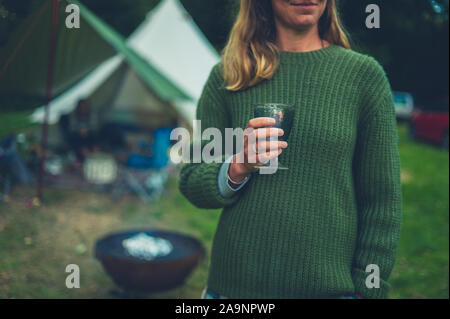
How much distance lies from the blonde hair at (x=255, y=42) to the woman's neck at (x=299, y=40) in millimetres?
48

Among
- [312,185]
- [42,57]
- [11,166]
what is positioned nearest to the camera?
[312,185]

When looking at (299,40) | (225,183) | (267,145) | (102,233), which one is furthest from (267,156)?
(102,233)

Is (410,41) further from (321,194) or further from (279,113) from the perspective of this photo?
(279,113)

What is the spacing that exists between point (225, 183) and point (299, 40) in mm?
583

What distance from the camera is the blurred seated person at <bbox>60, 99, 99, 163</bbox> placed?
836 centimetres

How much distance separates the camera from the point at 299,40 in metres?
1.52

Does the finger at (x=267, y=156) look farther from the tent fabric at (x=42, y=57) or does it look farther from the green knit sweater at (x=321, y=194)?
the tent fabric at (x=42, y=57)

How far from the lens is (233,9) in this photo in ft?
6.02

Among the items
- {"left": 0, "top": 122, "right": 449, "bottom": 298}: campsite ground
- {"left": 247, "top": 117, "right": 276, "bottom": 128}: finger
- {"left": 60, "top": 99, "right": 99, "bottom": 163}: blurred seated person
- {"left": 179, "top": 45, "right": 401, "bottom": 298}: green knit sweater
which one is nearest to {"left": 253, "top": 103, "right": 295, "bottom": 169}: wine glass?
{"left": 247, "top": 117, "right": 276, "bottom": 128}: finger

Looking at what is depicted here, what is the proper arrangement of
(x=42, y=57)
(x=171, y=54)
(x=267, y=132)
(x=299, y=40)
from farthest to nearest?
1. (x=171, y=54)
2. (x=42, y=57)
3. (x=299, y=40)
4. (x=267, y=132)

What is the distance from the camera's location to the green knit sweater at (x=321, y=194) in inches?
55.1

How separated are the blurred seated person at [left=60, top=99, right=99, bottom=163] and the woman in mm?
6939
